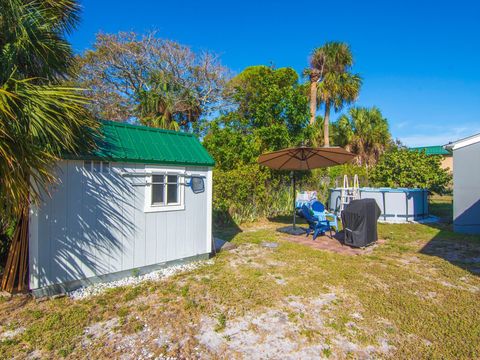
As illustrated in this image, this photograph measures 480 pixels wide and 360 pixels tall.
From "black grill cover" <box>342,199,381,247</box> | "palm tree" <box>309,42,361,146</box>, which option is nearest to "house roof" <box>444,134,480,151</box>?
"black grill cover" <box>342,199,381,247</box>

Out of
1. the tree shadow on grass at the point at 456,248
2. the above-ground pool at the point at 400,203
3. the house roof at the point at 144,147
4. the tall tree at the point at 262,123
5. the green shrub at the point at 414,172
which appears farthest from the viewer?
the tall tree at the point at 262,123

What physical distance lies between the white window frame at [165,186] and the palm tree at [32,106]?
105cm

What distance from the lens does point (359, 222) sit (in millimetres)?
6348

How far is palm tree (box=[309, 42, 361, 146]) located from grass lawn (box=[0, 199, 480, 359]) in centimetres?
1360

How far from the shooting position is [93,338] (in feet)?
9.00

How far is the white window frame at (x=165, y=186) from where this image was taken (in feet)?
14.7

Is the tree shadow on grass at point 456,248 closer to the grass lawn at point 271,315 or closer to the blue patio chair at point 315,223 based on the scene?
the grass lawn at point 271,315

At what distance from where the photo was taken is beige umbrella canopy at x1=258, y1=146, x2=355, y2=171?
23.3 ft

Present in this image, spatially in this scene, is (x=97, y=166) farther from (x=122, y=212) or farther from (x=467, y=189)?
(x=467, y=189)

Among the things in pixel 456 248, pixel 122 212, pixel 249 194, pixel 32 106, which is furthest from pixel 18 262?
pixel 456 248

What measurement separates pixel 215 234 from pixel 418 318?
5.56m

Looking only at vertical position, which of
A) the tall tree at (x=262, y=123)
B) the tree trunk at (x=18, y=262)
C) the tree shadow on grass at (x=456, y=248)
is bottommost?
the tree shadow on grass at (x=456, y=248)

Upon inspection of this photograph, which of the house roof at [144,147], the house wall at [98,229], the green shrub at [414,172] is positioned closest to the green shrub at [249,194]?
the house roof at [144,147]

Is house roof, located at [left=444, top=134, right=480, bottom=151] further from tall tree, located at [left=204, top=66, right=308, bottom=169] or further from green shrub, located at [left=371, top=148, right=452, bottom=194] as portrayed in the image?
tall tree, located at [left=204, top=66, right=308, bottom=169]
